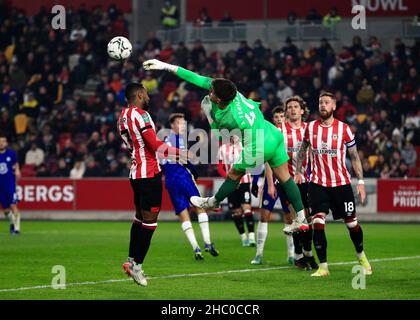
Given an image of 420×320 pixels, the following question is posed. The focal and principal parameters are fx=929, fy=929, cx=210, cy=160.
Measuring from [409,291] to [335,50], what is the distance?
896 inches

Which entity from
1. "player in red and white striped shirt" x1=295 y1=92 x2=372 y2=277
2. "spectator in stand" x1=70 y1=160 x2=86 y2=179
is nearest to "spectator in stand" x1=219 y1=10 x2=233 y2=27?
"spectator in stand" x1=70 y1=160 x2=86 y2=179

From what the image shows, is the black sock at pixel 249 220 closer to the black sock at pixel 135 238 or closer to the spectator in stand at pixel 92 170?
the black sock at pixel 135 238

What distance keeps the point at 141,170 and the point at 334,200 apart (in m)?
3.12

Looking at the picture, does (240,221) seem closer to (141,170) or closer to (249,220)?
(249,220)

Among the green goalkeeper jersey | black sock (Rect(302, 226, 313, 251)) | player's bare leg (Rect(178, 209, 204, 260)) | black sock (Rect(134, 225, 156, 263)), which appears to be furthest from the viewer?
player's bare leg (Rect(178, 209, 204, 260))

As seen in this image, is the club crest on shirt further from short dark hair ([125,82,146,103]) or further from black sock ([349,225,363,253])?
black sock ([349,225,363,253])

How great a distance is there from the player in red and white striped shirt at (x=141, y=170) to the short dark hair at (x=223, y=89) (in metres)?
1.01

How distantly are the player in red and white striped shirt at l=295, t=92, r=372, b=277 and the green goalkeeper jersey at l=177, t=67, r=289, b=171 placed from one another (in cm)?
176

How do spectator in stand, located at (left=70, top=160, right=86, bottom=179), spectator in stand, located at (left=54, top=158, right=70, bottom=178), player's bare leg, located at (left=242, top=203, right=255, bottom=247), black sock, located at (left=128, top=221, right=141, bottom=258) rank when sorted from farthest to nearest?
spectator in stand, located at (left=54, top=158, right=70, bottom=178) < spectator in stand, located at (left=70, top=160, right=86, bottom=179) < player's bare leg, located at (left=242, top=203, right=255, bottom=247) < black sock, located at (left=128, top=221, right=141, bottom=258)

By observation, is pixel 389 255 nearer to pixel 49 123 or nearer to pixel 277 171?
pixel 277 171

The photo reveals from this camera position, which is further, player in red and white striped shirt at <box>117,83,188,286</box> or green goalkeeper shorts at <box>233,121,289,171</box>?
player in red and white striped shirt at <box>117,83,188,286</box>

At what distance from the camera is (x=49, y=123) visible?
32.3 meters

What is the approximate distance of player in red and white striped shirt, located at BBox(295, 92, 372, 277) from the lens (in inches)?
534
